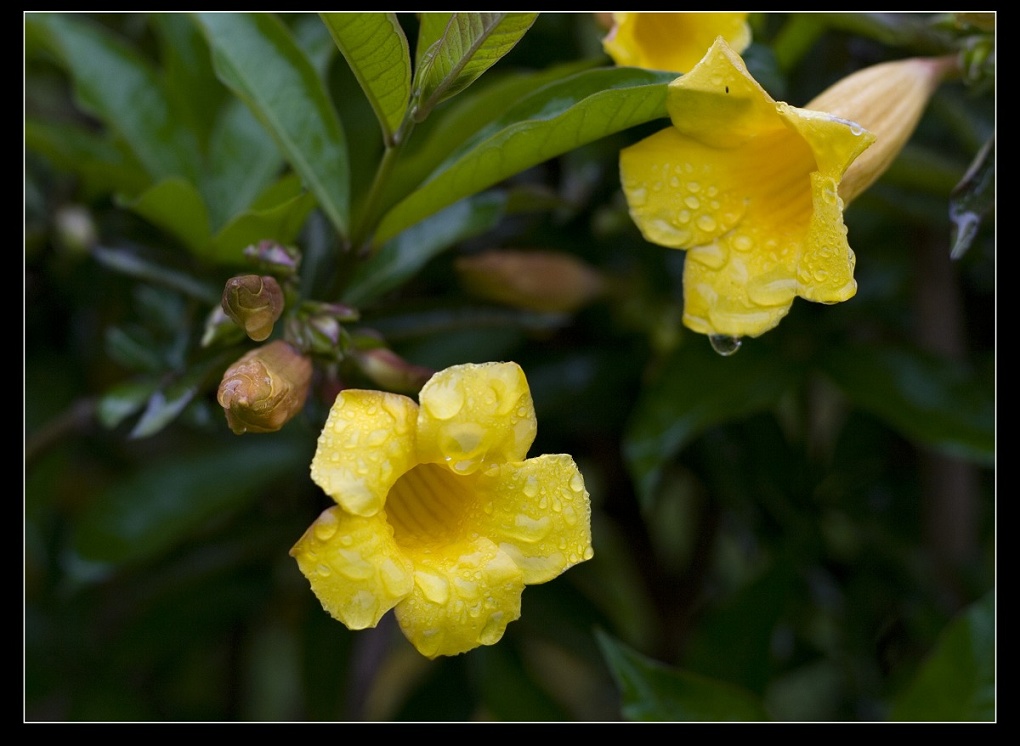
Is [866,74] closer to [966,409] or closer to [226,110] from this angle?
[966,409]

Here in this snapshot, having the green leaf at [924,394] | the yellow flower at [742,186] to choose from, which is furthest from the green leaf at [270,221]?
the green leaf at [924,394]

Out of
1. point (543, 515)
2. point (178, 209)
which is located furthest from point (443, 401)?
point (178, 209)

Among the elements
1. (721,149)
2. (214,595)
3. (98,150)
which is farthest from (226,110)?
(214,595)

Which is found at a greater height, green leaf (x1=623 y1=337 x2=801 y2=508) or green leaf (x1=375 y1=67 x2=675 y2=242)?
green leaf (x1=375 y1=67 x2=675 y2=242)

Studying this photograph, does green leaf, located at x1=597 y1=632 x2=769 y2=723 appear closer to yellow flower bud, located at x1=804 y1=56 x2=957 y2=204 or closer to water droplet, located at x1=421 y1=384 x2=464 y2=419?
water droplet, located at x1=421 y1=384 x2=464 y2=419

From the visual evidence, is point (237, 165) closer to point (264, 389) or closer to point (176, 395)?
point (176, 395)

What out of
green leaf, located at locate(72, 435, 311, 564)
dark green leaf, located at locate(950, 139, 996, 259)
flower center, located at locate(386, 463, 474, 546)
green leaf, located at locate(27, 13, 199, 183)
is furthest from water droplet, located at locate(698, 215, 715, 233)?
green leaf, located at locate(72, 435, 311, 564)
